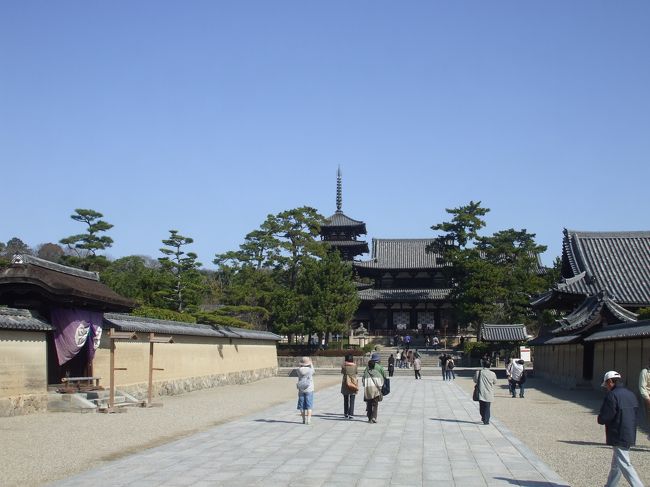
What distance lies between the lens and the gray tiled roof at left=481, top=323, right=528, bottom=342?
161 ft

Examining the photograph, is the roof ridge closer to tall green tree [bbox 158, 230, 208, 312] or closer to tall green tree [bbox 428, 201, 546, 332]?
tall green tree [bbox 158, 230, 208, 312]

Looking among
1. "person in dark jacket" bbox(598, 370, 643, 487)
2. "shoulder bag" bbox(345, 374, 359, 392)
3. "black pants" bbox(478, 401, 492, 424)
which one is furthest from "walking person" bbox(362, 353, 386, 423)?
"person in dark jacket" bbox(598, 370, 643, 487)

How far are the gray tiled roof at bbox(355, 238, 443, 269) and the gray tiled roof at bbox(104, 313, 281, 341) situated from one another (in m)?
36.9

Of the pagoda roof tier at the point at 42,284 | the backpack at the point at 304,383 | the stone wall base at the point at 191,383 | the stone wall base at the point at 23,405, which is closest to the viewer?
the backpack at the point at 304,383

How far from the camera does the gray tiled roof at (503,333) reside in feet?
161

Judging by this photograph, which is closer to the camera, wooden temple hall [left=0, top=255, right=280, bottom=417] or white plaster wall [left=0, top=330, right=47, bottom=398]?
white plaster wall [left=0, top=330, right=47, bottom=398]

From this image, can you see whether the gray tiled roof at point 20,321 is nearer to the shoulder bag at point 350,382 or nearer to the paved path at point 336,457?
the paved path at point 336,457

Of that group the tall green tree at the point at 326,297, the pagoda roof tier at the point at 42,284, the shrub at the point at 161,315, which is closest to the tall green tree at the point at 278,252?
the tall green tree at the point at 326,297

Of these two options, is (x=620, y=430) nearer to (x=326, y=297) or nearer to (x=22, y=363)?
(x=22, y=363)

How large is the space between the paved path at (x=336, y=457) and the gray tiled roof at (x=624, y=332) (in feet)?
15.0

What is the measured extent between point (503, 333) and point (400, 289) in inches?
892

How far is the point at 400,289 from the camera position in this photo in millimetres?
71438

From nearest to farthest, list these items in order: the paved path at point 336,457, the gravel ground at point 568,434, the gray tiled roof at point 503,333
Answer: the paved path at point 336,457 < the gravel ground at point 568,434 < the gray tiled roof at point 503,333

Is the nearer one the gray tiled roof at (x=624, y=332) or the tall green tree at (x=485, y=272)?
the gray tiled roof at (x=624, y=332)
